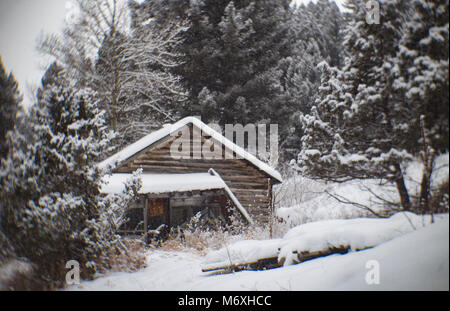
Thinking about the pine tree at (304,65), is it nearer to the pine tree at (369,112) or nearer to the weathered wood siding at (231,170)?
the weathered wood siding at (231,170)

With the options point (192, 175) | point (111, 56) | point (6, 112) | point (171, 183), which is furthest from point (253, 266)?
point (111, 56)

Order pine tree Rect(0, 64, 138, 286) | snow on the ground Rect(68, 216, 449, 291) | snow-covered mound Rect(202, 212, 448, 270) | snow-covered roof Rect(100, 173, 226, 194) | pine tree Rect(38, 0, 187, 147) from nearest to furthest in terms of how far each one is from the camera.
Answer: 1. snow on the ground Rect(68, 216, 449, 291)
2. snow-covered mound Rect(202, 212, 448, 270)
3. pine tree Rect(0, 64, 138, 286)
4. snow-covered roof Rect(100, 173, 226, 194)
5. pine tree Rect(38, 0, 187, 147)

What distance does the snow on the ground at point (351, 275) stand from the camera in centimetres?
291

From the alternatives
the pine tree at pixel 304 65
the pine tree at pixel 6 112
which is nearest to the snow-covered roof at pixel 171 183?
the pine tree at pixel 6 112

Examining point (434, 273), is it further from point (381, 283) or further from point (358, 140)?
point (358, 140)

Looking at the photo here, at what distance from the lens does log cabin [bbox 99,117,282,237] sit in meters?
10.5

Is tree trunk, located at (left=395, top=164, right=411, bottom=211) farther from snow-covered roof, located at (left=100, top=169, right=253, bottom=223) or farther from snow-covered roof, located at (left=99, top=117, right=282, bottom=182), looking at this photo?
snow-covered roof, located at (left=99, top=117, right=282, bottom=182)

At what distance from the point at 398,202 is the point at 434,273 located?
2.96 metres

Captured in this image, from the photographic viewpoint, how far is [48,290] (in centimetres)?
428

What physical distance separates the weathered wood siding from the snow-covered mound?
6.52 m

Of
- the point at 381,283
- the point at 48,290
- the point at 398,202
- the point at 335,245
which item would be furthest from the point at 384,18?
the point at 48,290

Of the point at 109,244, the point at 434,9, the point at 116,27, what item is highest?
the point at 116,27

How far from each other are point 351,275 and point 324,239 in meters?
1.03

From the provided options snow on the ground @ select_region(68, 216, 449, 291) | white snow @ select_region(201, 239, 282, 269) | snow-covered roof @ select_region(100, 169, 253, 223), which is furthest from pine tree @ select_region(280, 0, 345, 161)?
snow on the ground @ select_region(68, 216, 449, 291)
